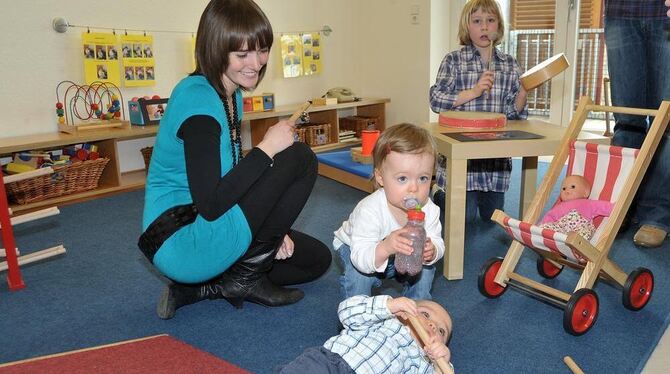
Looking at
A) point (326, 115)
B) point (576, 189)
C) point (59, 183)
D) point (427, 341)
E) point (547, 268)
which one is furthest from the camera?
point (326, 115)

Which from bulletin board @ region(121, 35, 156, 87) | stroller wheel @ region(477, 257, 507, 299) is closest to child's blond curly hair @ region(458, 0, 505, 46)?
stroller wheel @ region(477, 257, 507, 299)

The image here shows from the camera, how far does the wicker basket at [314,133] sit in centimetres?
444

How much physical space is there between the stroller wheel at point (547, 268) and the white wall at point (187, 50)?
2637 mm

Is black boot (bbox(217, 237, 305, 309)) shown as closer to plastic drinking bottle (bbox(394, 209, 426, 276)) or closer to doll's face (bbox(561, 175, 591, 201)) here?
plastic drinking bottle (bbox(394, 209, 426, 276))

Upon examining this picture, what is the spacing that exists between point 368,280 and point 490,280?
1.59 ft

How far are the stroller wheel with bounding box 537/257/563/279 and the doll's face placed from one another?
24cm

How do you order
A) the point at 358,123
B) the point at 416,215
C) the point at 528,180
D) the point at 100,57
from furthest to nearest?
the point at 358,123
the point at 100,57
the point at 528,180
the point at 416,215

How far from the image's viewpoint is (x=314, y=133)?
448 centimetres

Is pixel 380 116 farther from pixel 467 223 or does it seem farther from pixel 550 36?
pixel 467 223

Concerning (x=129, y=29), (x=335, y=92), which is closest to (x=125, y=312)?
(x=129, y=29)

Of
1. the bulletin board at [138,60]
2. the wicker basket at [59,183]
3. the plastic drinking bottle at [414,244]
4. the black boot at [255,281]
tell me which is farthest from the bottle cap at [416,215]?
the bulletin board at [138,60]

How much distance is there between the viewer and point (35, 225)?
9.34 feet

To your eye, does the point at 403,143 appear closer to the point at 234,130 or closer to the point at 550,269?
the point at 234,130

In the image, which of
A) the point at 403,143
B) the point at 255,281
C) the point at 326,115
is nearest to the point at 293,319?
the point at 255,281
